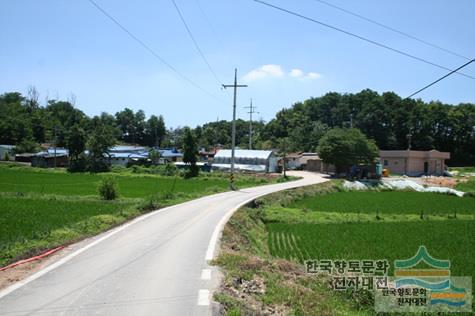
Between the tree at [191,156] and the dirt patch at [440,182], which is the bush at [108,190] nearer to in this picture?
the tree at [191,156]

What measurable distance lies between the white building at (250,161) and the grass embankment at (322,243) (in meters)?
33.5

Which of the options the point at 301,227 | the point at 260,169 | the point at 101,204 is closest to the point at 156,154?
the point at 260,169

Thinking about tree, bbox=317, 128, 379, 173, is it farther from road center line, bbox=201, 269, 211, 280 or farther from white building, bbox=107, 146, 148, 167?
road center line, bbox=201, 269, 211, 280

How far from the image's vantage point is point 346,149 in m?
52.7

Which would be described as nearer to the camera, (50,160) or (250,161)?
(250,161)

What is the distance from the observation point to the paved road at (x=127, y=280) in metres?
6.09

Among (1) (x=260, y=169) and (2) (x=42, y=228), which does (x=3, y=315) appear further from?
(1) (x=260, y=169)

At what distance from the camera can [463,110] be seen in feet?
298

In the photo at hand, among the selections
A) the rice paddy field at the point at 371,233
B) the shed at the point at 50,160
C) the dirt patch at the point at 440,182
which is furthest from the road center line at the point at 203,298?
the shed at the point at 50,160

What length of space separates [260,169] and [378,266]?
53.5m

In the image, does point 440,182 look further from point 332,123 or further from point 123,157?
point 332,123

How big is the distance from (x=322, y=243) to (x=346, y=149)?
133 ft

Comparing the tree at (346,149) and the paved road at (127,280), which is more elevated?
the tree at (346,149)

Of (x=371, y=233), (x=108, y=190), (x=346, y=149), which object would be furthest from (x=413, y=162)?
(x=108, y=190)
